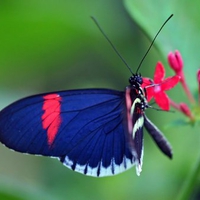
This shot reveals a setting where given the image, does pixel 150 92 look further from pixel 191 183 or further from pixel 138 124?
pixel 191 183

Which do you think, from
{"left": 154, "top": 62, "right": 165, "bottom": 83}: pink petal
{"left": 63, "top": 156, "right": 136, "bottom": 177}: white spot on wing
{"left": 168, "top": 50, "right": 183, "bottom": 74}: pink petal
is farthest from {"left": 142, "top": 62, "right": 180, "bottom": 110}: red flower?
{"left": 63, "top": 156, "right": 136, "bottom": 177}: white spot on wing

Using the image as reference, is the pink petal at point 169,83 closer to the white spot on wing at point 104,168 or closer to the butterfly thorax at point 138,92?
the butterfly thorax at point 138,92

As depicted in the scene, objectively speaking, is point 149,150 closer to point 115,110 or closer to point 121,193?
point 121,193

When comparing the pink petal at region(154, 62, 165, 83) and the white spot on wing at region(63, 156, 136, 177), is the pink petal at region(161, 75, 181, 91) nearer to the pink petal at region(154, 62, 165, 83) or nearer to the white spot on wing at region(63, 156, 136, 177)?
the pink petal at region(154, 62, 165, 83)

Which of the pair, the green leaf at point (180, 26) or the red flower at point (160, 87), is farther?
the green leaf at point (180, 26)

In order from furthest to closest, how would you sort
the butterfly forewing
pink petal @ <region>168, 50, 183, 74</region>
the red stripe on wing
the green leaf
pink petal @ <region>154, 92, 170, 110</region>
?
the green leaf < pink petal @ <region>168, 50, 183, 74</region> < pink petal @ <region>154, 92, 170, 110</region> < the red stripe on wing < the butterfly forewing

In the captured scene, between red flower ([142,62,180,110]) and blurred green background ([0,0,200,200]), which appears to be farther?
blurred green background ([0,0,200,200])

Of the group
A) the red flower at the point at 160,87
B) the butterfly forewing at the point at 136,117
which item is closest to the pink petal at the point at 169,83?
the red flower at the point at 160,87

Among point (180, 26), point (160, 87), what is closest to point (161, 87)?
point (160, 87)
